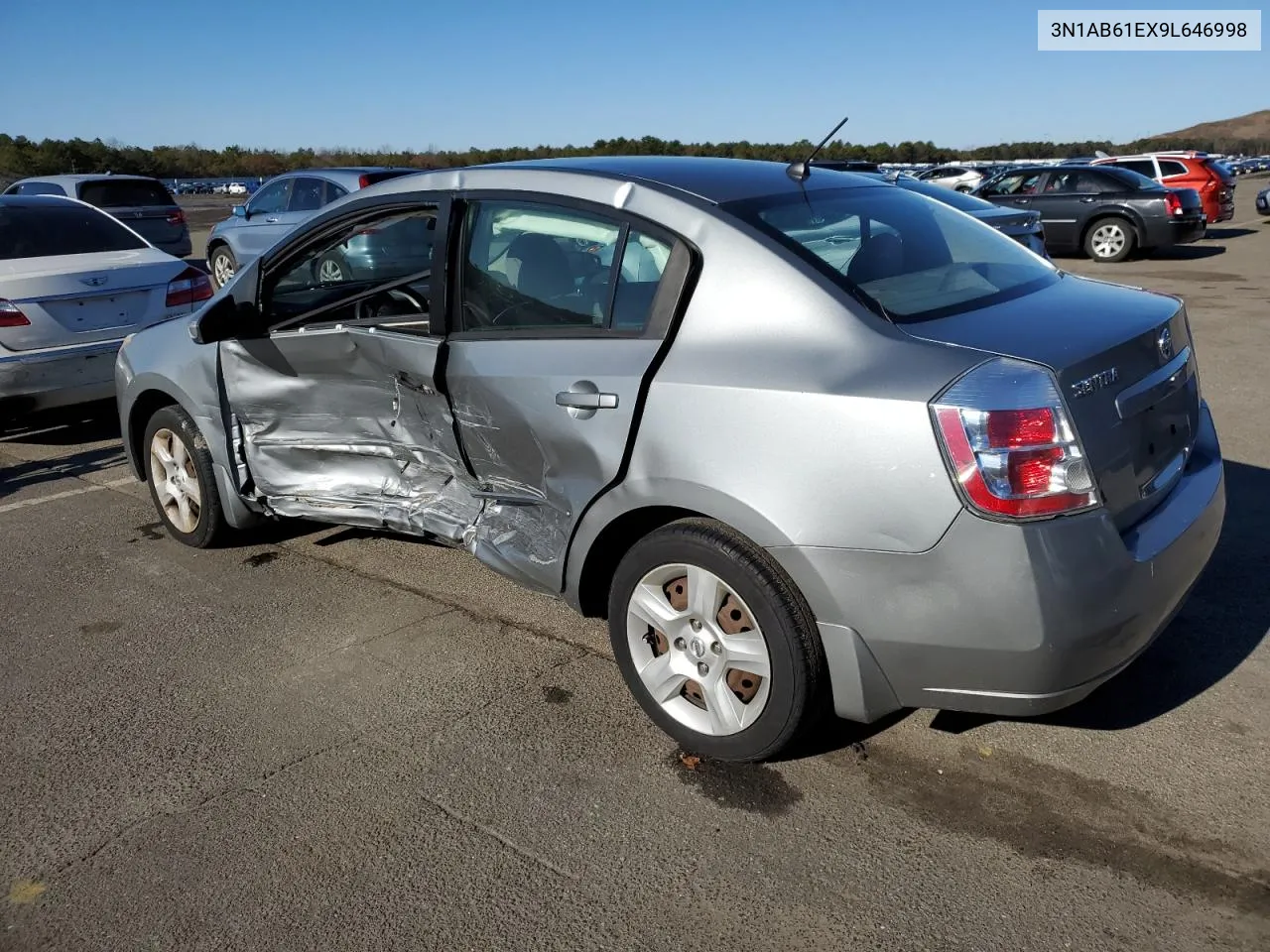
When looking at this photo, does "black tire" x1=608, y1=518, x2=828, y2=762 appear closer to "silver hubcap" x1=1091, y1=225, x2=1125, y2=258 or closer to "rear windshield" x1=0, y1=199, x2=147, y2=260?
"rear windshield" x1=0, y1=199, x2=147, y2=260

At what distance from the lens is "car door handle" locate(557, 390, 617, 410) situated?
3193mm

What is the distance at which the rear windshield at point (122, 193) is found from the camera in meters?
15.7

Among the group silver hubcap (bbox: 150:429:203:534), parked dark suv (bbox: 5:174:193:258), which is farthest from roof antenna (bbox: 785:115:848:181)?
parked dark suv (bbox: 5:174:193:258)

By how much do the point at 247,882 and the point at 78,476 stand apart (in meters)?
4.67

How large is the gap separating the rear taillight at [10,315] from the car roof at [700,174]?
392cm

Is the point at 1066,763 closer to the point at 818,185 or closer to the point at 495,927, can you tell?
the point at 495,927

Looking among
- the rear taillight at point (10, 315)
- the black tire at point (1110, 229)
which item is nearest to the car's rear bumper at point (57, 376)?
the rear taillight at point (10, 315)

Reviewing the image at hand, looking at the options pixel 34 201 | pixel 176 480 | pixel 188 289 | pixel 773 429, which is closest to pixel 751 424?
pixel 773 429

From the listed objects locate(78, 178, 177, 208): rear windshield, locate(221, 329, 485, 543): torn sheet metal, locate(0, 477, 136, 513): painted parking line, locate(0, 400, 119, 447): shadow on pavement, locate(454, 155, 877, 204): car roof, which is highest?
locate(78, 178, 177, 208): rear windshield

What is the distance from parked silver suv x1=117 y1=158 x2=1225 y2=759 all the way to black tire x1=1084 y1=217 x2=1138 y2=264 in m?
15.2

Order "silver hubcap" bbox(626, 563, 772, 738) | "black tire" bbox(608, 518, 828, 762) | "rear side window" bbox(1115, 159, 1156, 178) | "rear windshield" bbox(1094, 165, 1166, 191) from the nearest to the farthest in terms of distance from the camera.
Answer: "black tire" bbox(608, 518, 828, 762)
"silver hubcap" bbox(626, 563, 772, 738)
"rear windshield" bbox(1094, 165, 1166, 191)
"rear side window" bbox(1115, 159, 1156, 178)

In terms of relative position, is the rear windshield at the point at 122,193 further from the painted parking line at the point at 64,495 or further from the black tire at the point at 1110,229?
the black tire at the point at 1110,229

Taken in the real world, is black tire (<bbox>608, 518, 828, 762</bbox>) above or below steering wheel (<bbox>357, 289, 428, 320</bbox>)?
below

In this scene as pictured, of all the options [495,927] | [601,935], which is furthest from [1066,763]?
[495,927]
